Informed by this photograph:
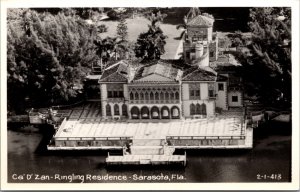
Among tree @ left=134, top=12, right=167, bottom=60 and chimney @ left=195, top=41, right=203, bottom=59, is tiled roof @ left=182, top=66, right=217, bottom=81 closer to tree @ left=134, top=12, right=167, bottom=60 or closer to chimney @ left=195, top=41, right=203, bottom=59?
chimney @ left=195, top=41, right=203, bottom=59

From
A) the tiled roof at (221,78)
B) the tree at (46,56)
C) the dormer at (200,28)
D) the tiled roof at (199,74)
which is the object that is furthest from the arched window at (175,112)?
the tree at (46,56)

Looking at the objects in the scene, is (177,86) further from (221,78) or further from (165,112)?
(221,78)

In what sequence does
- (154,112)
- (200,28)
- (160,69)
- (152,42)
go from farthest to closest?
(154,112) < (160,69) < (200,28) < (152,42)

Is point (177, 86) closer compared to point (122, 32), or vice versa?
point (122, 32)

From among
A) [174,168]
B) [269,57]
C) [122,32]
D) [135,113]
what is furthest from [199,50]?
[174,168]

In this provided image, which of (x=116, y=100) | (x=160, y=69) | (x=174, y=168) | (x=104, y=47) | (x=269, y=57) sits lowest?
(x=174, y=168)

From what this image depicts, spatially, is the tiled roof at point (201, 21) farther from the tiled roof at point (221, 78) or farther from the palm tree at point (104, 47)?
the palm tree at point (104, 47)

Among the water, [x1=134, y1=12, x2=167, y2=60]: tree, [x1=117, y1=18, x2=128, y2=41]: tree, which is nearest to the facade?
[x1=134, y1=12, x2=167, y2=60]: tree

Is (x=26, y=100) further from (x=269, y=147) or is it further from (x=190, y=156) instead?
(x=269, y=147)
